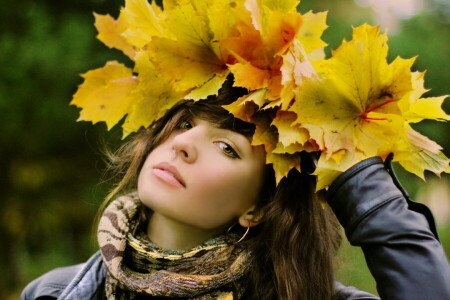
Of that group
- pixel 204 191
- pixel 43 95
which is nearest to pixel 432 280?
pixel 204 191

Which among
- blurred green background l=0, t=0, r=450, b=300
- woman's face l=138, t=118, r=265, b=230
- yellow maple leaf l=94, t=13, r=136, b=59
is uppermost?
yellow maple leaf l=94, t=13, r=136, b=59

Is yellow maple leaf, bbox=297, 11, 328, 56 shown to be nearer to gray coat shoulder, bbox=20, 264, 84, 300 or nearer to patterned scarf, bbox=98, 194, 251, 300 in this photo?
patterned scarf, bbox=98, 194, 251, 300

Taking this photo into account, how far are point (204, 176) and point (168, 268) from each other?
348 mm

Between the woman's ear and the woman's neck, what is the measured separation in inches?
4.4

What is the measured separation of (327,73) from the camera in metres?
1.51

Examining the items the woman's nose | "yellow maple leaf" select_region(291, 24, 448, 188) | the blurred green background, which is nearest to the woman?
the woman's nose

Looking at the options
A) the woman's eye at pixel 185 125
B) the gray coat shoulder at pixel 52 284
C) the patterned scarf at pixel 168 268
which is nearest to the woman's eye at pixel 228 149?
the woman's eye at pixel 185 125

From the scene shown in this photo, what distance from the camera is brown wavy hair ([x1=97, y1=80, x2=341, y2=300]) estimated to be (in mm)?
1758

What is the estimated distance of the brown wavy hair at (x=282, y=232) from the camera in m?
1.76

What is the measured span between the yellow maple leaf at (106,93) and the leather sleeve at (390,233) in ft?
2.72

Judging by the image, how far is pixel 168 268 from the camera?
5.79ft

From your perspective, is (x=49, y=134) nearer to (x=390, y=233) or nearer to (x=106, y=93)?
(x=106, y=93)

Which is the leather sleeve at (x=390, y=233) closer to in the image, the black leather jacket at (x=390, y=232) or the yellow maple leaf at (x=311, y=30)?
the black leather jacket at (x=390, y=232)

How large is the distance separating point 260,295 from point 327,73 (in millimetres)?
773
